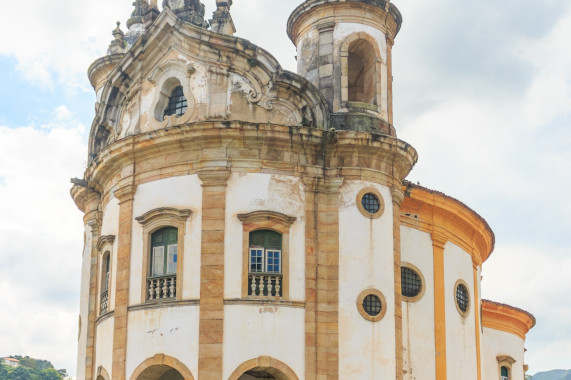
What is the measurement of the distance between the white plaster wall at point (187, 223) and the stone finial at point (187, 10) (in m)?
5.87

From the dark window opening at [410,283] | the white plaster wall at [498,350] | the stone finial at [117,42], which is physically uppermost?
the stone finial at [117,42]

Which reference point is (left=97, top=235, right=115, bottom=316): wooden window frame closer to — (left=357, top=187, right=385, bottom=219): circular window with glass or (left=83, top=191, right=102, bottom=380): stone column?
(left=83, top=191, right=102, bottom=380): stone column

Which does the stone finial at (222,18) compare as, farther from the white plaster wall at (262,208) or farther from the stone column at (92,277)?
the stone column at (92,277)

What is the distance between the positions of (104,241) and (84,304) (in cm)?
485

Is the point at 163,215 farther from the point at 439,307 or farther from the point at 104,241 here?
the point at 439,307

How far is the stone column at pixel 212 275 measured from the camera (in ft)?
74.5

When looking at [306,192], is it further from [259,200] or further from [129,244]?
[129,244]

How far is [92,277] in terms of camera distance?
2869 centimetres

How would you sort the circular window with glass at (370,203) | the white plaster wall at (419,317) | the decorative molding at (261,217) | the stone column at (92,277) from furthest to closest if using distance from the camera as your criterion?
the stone column at (92,277) → the white plaster wall at (419,317) → the circular window with glass at (370,203) → the decorative molding at (261,217)

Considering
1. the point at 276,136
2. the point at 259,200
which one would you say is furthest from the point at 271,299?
the point at 276,136

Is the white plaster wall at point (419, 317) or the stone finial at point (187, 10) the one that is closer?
the white plaster wall at point (419, 317)

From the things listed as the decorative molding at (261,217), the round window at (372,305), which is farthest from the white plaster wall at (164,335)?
the round window at (372,305)

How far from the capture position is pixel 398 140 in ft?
81.6

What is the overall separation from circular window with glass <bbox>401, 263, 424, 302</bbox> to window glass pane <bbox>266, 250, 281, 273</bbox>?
16.6 ft
